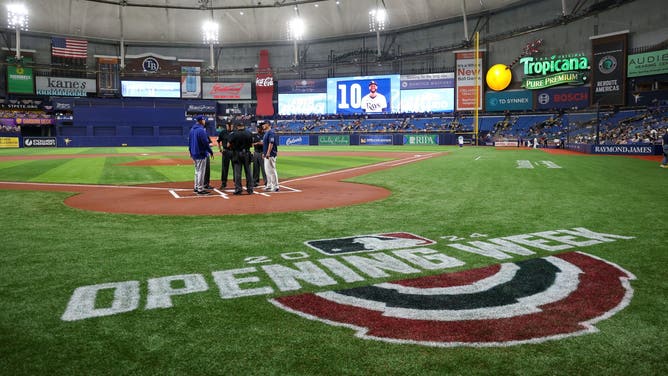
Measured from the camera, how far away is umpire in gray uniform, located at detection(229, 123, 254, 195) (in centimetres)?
1260

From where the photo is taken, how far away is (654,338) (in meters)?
3.36

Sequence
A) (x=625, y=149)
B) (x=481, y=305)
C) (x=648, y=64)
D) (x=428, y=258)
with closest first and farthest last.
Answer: (x=481, y=305)
(x=428, y=258)
(x=625, y=149)
(x=648, y=64)

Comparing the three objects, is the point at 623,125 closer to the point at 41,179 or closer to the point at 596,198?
the point at 596,198

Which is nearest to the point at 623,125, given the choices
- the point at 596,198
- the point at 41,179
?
the point at 596,198

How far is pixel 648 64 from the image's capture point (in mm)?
43406

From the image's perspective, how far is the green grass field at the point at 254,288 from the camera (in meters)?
3.02

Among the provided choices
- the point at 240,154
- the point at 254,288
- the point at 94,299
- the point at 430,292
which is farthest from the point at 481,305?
the point at 240,154

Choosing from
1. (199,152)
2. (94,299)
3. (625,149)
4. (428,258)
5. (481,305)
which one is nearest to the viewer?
(481,305)

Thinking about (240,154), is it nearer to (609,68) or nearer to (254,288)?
(254,288)

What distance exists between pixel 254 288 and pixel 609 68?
53524 mm

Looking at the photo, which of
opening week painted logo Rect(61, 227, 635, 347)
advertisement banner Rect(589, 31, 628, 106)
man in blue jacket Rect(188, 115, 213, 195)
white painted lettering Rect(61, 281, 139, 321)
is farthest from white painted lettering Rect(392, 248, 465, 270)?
advertisement banner Rect(589, 31, 628, 106)

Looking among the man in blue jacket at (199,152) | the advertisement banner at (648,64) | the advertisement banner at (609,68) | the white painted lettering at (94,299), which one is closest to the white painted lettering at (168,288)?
the white painted lettering at (94,299)

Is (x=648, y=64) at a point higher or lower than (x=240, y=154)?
higher

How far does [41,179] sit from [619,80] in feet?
169
